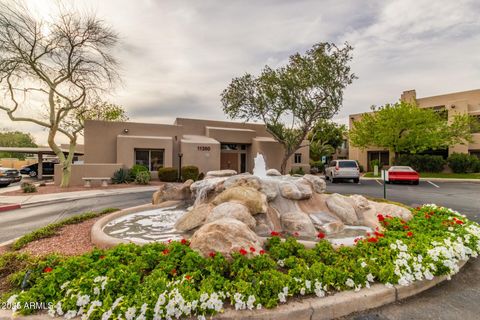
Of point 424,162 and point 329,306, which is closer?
point 329,306

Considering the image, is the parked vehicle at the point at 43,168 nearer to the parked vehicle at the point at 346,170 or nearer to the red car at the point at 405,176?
the parked vehicle at the point at 346,170

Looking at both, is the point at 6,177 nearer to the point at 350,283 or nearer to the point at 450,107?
the point at 350,283

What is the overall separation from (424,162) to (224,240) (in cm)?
3006

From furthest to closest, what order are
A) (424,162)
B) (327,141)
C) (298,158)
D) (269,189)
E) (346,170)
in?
(327,141) → (298,158) → (424,162) → (346,170) → (269,189)

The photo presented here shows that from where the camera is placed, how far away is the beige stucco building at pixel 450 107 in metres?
26.4

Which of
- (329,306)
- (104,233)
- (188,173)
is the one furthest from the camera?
(188,173)

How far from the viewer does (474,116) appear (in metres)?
26.8

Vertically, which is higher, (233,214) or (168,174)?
(168,174)

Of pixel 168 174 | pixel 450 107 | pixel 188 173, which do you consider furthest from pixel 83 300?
pixel 450 107

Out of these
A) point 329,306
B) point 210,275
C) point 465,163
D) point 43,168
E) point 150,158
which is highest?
point 150,158

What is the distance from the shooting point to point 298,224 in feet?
19.1

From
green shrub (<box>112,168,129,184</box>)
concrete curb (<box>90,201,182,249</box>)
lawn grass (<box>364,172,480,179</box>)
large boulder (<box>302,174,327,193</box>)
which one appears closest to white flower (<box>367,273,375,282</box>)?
concrete curb (<box>90,201,182,249</box>)

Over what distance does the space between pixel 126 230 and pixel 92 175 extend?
47.0 feet

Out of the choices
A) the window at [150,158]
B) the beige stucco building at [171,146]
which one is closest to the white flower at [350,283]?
the beige stucco building at [171,146]
